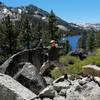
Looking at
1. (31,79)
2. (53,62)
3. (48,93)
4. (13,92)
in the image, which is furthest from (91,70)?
(13,92)

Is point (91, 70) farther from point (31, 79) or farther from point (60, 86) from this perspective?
point (31, 79)

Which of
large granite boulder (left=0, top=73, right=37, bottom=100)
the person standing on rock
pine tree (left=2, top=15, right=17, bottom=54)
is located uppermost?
the person standing on rock

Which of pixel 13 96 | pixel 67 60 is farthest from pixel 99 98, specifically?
pixel 67 60

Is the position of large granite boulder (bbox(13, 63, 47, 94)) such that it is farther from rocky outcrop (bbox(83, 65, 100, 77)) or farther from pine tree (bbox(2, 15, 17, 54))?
pine tree (bbox(2, 15, 17, 54))

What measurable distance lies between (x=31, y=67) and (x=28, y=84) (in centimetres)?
65

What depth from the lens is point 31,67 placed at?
1233 cm

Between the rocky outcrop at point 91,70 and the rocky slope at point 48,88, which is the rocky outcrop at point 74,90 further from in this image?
the rocky outcrop at point 91,70

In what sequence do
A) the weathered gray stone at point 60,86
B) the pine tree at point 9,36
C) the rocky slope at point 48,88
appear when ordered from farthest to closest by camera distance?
the pine tree at point 9,36, the weathered gray stone at point 60,86, the rocky slope at point 48,88

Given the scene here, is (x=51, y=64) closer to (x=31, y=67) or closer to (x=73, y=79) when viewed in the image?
(x=31, y=67)

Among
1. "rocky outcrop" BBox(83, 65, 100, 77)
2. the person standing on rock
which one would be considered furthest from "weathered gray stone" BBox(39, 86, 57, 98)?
the person standing on rock

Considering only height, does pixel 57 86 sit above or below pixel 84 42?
above

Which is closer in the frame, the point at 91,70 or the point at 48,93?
the point at 48,93

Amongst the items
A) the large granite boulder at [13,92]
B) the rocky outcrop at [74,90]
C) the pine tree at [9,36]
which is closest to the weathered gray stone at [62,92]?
the rocky outcrop at [74,90]

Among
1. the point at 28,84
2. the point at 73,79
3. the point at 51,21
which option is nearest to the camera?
the point at 73,79
